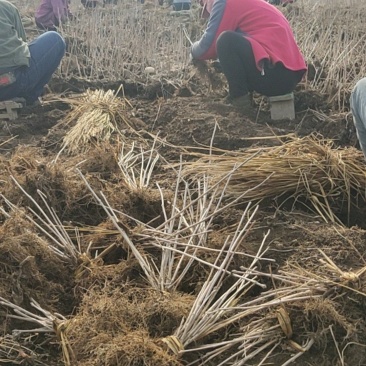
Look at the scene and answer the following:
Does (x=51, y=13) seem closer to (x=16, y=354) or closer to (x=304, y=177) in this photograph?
(x=304, y=177)

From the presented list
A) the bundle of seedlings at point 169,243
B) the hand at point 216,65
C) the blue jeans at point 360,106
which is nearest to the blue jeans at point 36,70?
the hand at point 216,65

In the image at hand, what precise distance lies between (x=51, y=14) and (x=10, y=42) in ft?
10.9

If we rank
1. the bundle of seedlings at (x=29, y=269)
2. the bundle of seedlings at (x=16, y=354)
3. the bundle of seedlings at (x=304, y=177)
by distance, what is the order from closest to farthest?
1. the bundle of seedlings at (x=16, y=354)
2. the bundle of seedlings at (x=29, y=269)
3. the bundle of seedlings at (x=304, y=177)

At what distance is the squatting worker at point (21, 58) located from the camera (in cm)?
476

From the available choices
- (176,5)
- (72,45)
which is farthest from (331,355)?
(176,5)

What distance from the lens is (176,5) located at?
10.2 metres

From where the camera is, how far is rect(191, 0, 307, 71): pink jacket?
445 cm

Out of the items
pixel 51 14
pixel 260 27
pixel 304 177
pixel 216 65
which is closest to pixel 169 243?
pixel 304 177

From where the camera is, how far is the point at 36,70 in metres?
5.02

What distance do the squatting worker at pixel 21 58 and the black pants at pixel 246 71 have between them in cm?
141

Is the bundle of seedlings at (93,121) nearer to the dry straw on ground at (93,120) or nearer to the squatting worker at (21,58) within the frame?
the dry straw on ground at (93,120)

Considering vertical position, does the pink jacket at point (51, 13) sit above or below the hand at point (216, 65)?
below

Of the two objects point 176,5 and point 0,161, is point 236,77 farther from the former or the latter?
point 176,5

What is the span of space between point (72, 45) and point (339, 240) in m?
4.75
